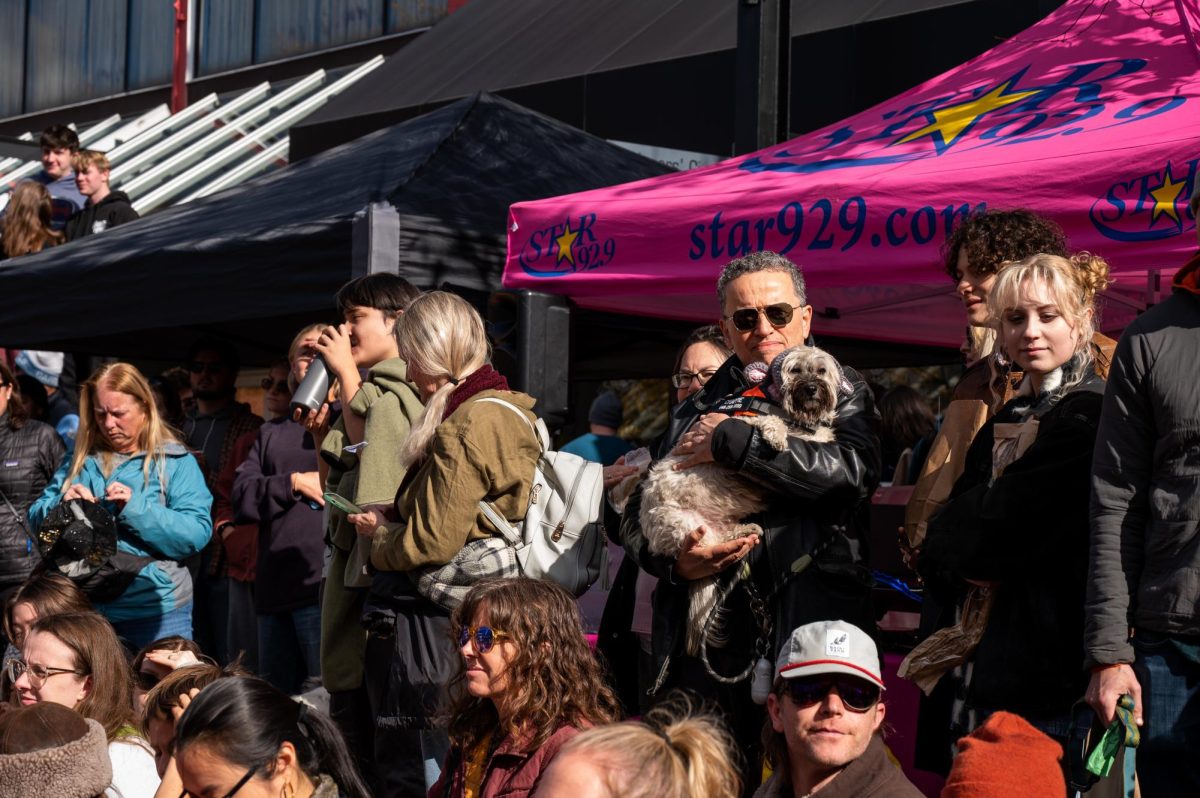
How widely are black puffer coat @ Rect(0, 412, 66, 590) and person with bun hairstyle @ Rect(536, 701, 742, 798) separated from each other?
199 inches

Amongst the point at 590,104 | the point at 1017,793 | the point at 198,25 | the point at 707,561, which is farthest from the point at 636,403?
the point at 198,25

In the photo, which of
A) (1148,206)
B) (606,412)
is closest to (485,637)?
(1148,206)

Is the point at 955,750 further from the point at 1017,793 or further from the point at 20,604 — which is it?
the point at 20,604

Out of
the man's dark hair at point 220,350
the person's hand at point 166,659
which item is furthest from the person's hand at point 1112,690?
the man's dark hair at point 220,350

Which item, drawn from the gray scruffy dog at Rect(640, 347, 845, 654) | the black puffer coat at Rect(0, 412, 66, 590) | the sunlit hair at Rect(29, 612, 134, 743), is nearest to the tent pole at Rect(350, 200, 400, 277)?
the sunlit hair at Rect(29, 612, 134, 743)

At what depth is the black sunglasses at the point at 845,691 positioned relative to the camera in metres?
3.26

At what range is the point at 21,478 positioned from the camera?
738 centimetres

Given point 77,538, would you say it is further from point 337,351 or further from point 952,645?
point 952,645

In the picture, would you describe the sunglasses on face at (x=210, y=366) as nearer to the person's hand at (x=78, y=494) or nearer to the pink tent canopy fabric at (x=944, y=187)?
the person's hand at (x=78, y=494)

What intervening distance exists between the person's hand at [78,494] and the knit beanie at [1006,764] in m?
4.45

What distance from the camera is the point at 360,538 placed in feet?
16.2

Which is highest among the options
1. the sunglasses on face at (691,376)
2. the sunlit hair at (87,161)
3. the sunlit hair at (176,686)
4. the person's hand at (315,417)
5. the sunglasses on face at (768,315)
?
the sunlit hair at (87,161)

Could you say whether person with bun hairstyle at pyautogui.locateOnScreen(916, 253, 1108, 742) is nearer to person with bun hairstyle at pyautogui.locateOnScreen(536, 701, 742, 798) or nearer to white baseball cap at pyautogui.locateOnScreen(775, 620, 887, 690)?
white baseball cap at pyautogui.locateOnScreen(775, 620, 887, 690)

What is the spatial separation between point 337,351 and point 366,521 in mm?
798
